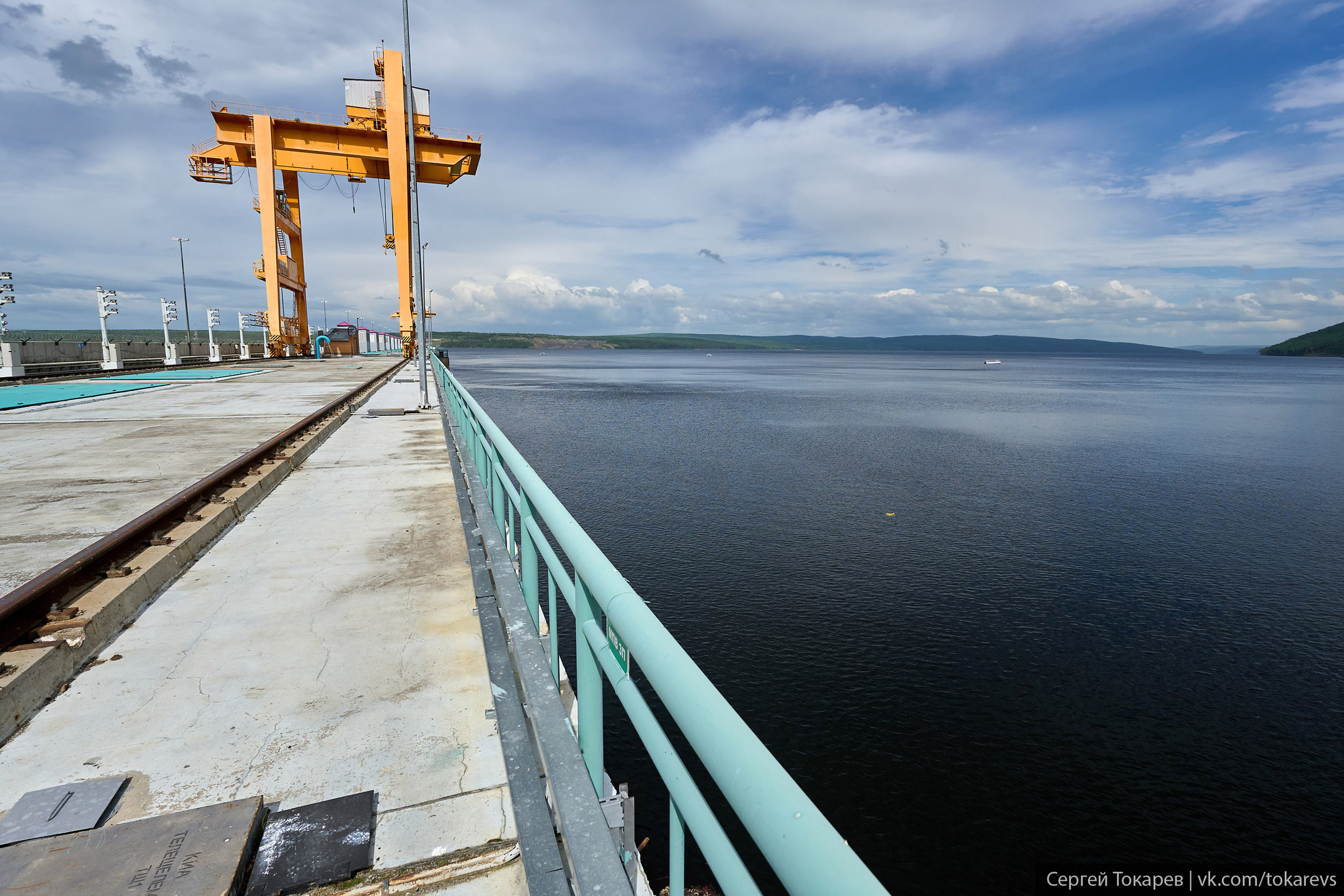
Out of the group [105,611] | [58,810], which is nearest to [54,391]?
[105,611]

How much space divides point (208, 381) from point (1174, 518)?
29.2 m

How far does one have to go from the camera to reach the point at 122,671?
11.7 ft

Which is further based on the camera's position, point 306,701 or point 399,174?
point 399,174

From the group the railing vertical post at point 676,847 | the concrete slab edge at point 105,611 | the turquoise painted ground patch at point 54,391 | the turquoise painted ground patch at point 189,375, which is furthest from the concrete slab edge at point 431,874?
the turquoise painted ground patch at point 189,375

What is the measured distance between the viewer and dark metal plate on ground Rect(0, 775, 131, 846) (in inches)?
91.6

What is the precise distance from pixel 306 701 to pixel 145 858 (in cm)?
112

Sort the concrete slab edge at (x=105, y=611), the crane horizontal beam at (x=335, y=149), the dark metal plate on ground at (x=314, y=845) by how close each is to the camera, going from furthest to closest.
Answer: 1. the crane horizontal beam at (x=335, y=149)
2. the concrete slab edge at (x=105, y=611)
3. the dark metal plate on ground at (x=314, y=845)

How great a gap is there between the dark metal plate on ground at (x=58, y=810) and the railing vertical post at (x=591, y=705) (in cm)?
179

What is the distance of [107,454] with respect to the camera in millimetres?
9508

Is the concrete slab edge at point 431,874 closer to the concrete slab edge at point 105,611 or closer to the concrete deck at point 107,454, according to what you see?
the concrete slab edge at point 105,611

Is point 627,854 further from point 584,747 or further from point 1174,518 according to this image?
point 1174,518

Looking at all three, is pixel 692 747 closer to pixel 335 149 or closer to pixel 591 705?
pixel 591 705

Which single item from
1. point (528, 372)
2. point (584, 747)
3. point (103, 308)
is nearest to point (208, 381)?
point (103, 308)

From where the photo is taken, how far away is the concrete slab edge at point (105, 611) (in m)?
3.12
